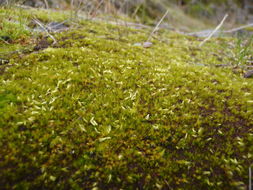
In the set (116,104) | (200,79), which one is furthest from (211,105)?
(116,104)

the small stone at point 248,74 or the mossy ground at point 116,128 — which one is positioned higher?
the small stone at point 248,74

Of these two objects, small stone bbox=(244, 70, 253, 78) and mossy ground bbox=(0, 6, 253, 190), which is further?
small stone bbox=(244, 70, 253, 78)

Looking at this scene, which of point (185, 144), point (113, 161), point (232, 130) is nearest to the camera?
point (113, 161)

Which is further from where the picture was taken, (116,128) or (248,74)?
(248,74)

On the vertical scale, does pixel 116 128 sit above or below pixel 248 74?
below

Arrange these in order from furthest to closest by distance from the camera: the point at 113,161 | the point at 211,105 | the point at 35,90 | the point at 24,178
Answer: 1. the point at 211,105
2. the point at 35,90
3. the point at 113,161
4. the point at 24,178

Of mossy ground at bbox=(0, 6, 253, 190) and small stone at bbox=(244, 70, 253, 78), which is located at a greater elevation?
small stone at bbox=(244, 70, 253, 78)

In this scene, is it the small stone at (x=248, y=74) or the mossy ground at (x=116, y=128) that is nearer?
the mossy ground at (x=116, y=128)

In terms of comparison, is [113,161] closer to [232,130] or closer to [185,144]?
[185,144]
